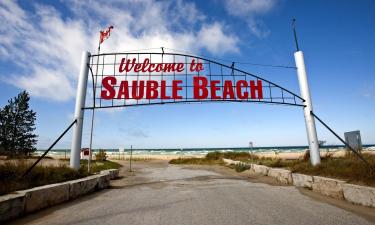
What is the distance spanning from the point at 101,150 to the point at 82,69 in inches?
1369

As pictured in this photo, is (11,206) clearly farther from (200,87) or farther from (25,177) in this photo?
(200,87)

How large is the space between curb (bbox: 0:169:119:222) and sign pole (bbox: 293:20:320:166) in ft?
36.1

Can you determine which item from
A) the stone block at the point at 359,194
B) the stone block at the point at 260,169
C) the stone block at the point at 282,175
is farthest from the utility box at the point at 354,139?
the stone block at the point at 359,194

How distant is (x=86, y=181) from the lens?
33.0ft

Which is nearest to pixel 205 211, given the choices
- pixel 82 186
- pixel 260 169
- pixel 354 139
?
pixel 82 186

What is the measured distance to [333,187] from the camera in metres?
8.60

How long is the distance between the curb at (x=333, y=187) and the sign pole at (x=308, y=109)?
72.1 inches

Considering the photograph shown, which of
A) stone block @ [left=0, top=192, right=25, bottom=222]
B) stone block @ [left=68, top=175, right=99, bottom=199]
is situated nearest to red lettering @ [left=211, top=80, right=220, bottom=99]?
stone block @ [left=68, top=175, right=99, bottom=199]

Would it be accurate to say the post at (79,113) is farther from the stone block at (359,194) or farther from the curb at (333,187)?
the stone block at (359,194)

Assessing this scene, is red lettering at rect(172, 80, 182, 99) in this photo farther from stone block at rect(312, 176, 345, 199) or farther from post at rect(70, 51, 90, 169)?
stone block at rect(312, 176, 345, 199)

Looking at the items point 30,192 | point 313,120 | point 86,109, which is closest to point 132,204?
point 30,192

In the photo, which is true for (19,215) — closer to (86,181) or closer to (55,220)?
(55,220)

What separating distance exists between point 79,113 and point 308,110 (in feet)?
40.2

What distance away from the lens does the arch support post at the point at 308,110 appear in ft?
43.3
